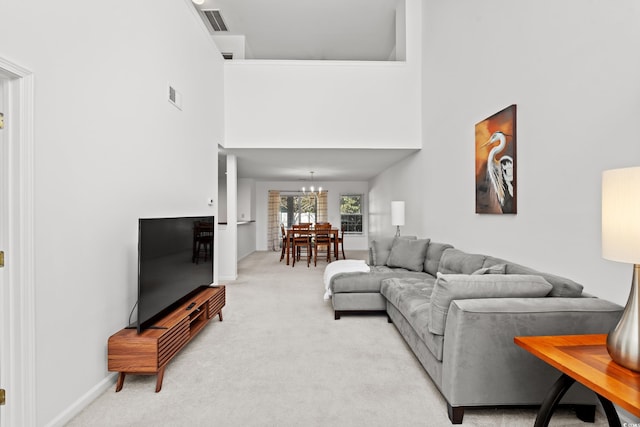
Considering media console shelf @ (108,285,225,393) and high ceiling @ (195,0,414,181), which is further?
high ceiling @ (195,0,414,181)

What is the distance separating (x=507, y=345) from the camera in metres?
1.87

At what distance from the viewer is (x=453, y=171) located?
4.20 m

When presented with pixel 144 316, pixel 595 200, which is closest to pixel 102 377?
pixel 144 316

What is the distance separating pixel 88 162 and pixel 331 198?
29.2 ft

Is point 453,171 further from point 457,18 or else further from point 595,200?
point 595,200

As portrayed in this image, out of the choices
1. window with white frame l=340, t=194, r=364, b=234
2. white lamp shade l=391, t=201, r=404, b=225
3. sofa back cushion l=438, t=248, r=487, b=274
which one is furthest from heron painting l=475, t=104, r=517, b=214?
window with white frame l=340, t=194, r=364, b=234

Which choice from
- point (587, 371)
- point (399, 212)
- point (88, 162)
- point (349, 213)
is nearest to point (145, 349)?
point (88, 162)

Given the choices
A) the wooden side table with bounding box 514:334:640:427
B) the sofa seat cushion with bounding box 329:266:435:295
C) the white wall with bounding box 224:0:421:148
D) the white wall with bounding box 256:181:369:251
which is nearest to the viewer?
the wooden side table with bounding box 514:334:640:427

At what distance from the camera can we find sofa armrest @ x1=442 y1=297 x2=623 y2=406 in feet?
6.11

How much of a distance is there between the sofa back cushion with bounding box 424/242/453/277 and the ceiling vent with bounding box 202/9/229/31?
5508mm

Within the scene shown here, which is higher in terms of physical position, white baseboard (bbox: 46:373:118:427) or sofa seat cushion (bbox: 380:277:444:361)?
sofa seat cushion (bbox: 380:277:444:361)

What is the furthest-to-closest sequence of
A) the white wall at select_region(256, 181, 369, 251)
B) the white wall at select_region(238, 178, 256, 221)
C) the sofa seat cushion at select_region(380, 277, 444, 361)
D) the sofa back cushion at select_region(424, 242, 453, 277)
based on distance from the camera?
the white wall at select_region(256, 181, 369, 251)
the white wall at select_region(238, 178, 256, 221)
the sofa back cushion at select_region(424, 242, 453, 277)
the sofa seat cushion at select_region(380, 277, 444, 361)

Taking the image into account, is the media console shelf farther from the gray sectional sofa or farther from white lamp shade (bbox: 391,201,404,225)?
white lamp shade (bbox: 391,201,404,225)

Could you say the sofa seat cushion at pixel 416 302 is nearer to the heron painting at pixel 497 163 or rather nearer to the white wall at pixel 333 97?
the heron painting at pixel 497 163
